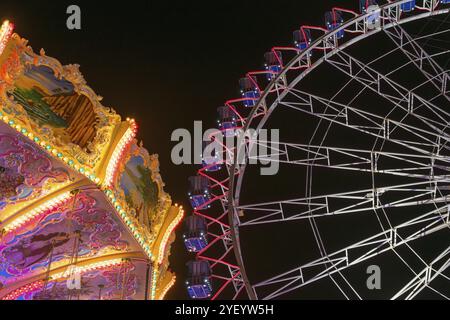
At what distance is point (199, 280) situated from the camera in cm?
1230

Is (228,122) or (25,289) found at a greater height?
(228,122)

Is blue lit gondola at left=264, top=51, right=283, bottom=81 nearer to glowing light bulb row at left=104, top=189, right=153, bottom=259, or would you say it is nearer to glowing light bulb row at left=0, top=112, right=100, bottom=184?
glowing light bulb row at left=104, top=189, right=153, bottom=259

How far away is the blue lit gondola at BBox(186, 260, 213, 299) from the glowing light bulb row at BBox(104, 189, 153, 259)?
2.91 feet

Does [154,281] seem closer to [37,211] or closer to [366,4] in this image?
[37,211]

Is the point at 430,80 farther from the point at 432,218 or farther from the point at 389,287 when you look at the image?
the point at 389,287

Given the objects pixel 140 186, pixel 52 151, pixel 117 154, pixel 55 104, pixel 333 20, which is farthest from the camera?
pixel 333 20

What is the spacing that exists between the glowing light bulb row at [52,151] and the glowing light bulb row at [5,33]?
3.34ft

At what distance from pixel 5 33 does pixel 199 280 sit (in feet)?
18.4

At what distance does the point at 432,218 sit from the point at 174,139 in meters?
9.41

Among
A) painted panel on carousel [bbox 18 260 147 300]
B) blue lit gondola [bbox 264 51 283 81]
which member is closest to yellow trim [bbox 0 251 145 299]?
painted panel on carousel [bbox 18 260 147 300]

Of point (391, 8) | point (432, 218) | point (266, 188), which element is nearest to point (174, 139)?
point (266, 188)

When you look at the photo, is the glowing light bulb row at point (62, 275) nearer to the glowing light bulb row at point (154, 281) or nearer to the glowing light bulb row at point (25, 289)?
the glowing light bulb row at point (25, 289)

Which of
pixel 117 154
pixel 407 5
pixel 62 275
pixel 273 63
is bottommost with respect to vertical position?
pixel 62 275

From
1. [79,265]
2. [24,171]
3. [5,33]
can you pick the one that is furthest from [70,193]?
[5,33]
